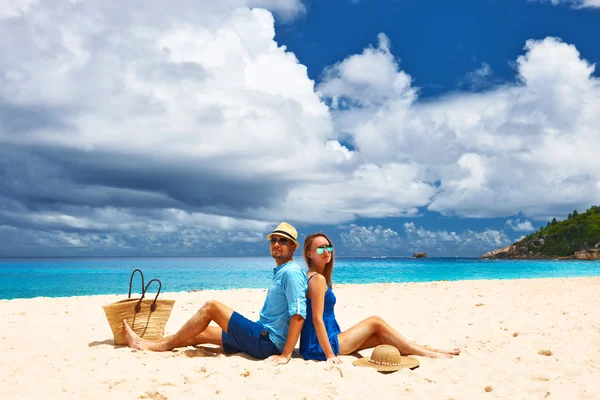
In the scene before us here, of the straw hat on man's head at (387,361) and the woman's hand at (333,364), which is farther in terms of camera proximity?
the straw hat on man's head at (387,361)

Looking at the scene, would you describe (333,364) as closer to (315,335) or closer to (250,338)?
(315,335)

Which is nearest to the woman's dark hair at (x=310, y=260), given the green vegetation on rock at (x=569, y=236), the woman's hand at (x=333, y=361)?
the woman's hand at (x=333, y=361)

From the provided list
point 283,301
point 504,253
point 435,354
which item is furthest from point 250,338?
point 504,253

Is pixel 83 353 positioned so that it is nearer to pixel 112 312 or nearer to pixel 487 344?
pixel 112 312

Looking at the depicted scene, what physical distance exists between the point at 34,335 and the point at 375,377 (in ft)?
18.7

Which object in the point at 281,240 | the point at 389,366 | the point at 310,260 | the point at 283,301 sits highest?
the point at 281,240

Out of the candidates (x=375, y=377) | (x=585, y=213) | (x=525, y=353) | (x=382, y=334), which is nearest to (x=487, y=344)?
(x=525, y=353)

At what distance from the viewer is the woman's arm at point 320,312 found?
5.15 meters

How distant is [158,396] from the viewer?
4.17 meters

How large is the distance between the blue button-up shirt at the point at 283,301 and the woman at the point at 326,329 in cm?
19

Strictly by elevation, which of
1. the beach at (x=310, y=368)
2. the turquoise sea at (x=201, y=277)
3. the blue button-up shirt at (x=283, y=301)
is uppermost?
the blue button-up shirt at (x=283, y=301)

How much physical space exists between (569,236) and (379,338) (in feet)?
416

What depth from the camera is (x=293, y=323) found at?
511 cm

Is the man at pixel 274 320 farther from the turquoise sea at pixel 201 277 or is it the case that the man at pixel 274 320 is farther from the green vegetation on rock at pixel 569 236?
the green vegetation on rock at pixel 569 236
